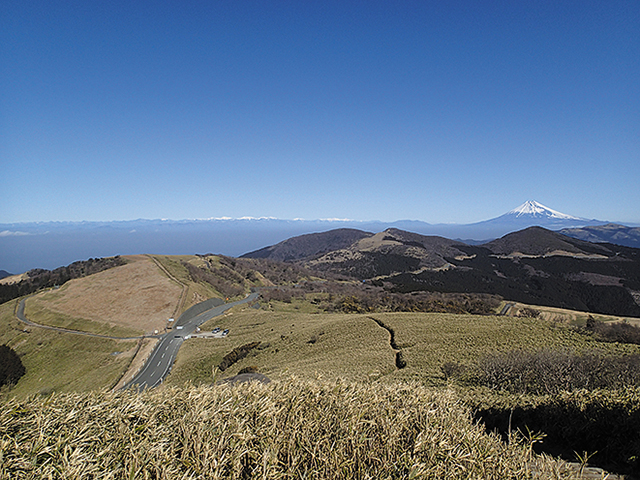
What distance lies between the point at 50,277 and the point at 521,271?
599ft

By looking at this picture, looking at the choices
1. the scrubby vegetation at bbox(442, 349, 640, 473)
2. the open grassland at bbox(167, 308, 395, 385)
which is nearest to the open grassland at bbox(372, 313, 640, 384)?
the open grassland at bbox(167, 308, 395, 385)

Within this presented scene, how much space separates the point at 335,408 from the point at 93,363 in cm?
4706

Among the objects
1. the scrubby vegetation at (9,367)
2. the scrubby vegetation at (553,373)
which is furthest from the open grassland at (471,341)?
the scrubby vegetation at (9,367)

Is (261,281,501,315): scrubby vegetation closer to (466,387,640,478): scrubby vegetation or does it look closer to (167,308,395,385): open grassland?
(167,308,395,385): open grassland

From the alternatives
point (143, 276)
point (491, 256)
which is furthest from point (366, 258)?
point (143, 276)

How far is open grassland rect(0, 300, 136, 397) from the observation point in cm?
3322

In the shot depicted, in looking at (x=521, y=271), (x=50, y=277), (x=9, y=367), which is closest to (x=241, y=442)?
(x=9, y=367)

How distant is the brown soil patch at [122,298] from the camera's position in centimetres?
5200

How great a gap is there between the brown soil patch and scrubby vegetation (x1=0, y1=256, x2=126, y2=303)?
33.9ft

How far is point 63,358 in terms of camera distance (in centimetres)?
3991

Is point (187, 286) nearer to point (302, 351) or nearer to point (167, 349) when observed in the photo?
point (167, 349)

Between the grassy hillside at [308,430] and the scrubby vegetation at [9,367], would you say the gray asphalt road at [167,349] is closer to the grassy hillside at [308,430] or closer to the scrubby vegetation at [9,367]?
the scrubby vegetation at [9,367]

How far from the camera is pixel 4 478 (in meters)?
2.40

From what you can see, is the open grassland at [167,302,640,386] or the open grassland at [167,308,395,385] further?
the open grassland at [167,308,395,385]
